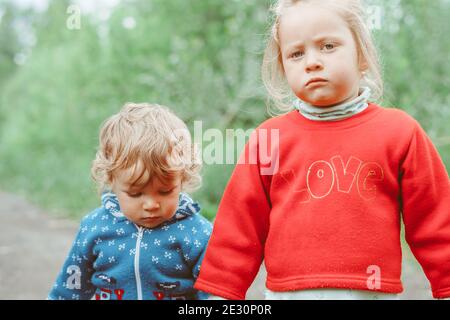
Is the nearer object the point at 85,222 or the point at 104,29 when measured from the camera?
the point at 85,222

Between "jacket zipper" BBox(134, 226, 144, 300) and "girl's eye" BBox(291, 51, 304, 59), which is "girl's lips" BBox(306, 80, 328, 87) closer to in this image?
"girl's eye" BBox(291, 51, 304, 59)

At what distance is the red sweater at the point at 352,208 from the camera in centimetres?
193

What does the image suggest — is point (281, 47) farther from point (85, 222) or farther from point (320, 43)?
point (85, 222)

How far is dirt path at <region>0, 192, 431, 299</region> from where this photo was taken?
4.64 meters

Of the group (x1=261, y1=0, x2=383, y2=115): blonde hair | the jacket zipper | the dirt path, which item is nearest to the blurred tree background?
the dirt path

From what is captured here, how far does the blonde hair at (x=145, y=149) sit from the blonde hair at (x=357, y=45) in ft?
1.29

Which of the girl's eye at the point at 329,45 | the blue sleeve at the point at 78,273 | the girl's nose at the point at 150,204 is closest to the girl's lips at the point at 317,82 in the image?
the girl's eye at the point at 329,45

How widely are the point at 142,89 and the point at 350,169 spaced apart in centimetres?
489

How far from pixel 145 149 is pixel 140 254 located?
421 mm

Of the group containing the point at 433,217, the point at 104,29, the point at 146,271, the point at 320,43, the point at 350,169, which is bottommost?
the point at 146,271

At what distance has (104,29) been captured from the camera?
7.73 meters

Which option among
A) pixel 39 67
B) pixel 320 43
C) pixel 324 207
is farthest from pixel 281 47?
pixel 39 67

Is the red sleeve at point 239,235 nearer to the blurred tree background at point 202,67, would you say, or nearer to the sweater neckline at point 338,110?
the sweater neckline at point 338,110

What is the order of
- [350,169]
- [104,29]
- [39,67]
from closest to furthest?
[350,169]
[104,29]
[39,67]
